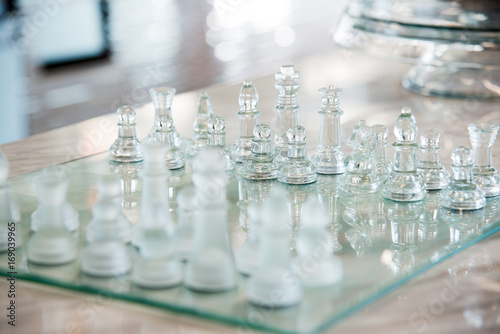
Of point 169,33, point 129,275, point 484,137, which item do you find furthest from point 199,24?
point 129,275

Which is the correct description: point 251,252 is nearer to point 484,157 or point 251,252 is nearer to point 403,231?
point 403,231

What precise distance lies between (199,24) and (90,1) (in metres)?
0.63

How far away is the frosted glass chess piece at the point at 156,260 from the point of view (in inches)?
34.4

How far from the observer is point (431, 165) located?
1290mm

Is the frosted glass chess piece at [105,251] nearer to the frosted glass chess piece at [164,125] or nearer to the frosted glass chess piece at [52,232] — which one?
the frosted glass chess piece at [52,232]

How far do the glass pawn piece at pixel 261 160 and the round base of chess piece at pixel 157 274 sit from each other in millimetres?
433

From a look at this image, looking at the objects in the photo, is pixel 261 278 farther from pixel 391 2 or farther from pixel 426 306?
pixel 391 2

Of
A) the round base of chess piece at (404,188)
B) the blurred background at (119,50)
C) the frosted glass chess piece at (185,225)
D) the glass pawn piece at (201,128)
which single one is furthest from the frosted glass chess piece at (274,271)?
the blurred background at (119,50)

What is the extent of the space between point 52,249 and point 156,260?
0.42 feet

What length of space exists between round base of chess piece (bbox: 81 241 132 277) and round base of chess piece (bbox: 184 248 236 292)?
79mm

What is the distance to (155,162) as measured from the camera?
962 mm

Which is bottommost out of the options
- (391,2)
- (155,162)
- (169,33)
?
(155,162)

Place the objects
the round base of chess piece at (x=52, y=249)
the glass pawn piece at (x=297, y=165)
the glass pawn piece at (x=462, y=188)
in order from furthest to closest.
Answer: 1. the glass pawn piece at (x=297, y=165)
2. the glass pawn piece at (x=462, y=188)
3. the round base of chess piece at (x=52, y=249)

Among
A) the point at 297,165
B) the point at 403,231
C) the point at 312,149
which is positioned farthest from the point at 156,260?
the point at 312,149
